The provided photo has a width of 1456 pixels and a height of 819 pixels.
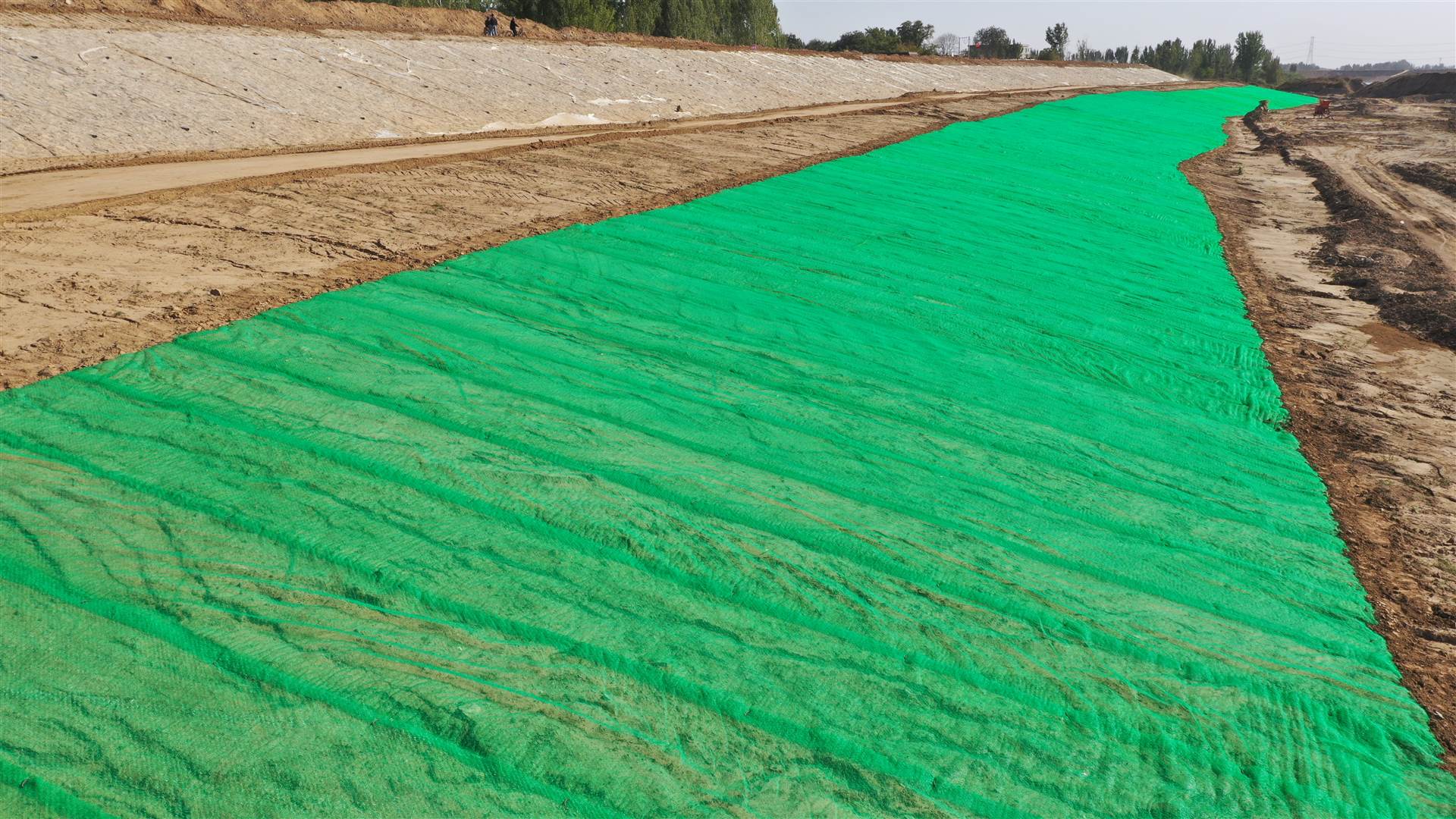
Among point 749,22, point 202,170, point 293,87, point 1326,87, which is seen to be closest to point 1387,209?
point 202,170

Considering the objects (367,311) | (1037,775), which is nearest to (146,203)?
(367,311)

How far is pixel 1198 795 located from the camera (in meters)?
3.22

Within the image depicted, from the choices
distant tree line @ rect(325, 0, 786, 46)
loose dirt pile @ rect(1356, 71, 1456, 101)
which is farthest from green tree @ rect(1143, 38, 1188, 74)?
distant tree line @ rect(325, 0, 786, 46)

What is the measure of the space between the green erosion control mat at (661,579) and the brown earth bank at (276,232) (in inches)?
19.3

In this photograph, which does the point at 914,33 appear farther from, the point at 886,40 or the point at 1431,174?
the point at 1431,174

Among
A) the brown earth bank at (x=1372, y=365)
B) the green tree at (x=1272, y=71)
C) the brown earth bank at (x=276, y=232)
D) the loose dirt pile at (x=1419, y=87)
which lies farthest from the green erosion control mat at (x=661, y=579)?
the green tree at (x=1272, y=71)

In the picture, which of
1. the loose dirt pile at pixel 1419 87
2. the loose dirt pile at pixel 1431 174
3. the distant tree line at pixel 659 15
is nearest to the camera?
the loose dirt pile at pixel 1431 174

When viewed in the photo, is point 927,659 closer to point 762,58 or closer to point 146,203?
point 146,203

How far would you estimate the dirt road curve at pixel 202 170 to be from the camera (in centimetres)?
891

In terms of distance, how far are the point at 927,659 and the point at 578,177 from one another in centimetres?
856

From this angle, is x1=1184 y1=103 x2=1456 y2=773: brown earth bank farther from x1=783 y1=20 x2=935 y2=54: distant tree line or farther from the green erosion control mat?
x1=783 y1=20 x2=935 y2=54: distant tree line

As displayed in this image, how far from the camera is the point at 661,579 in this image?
3.88 m

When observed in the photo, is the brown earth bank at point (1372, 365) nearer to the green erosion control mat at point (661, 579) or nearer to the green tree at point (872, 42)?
the green erosion control mat at point (661, 579)

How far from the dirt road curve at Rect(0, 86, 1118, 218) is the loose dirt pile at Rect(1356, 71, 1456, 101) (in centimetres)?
5068
